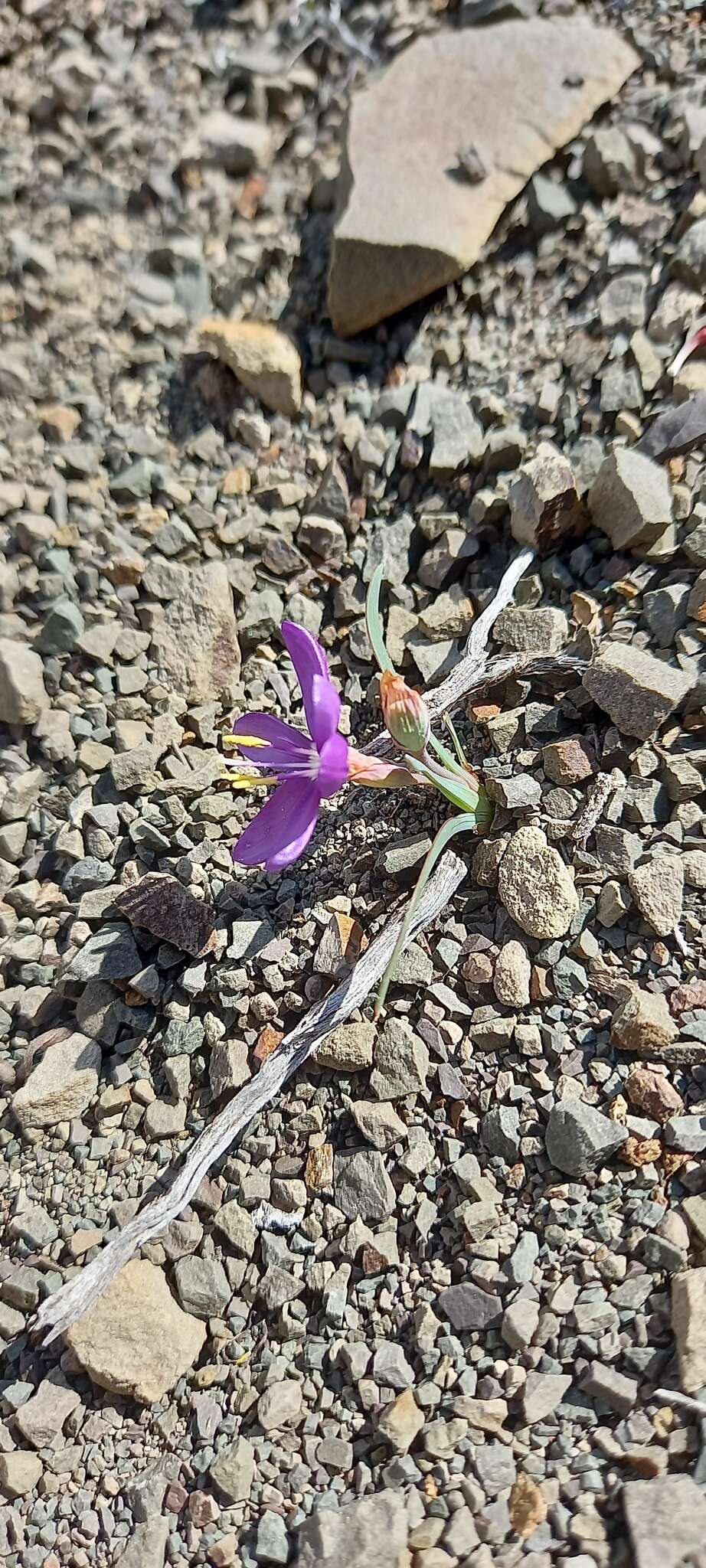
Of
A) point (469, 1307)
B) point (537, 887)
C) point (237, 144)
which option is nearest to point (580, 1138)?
point (469, 1307)

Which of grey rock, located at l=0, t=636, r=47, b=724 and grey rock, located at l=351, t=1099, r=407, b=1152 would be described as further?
grey rock, located at l=0, t=636, r=47, b=724

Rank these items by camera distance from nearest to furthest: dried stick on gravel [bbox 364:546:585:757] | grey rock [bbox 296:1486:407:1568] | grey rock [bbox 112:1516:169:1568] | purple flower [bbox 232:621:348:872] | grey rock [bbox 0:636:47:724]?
grey rock [bbox 296:1486:407:1568], grey rock [bbox 112:1516:169:1568], purple flower [bbox 232:621:348:872], dried stick on gravel [bbox 364:546:585:757], grey rock [bbox 0:636:47:724]

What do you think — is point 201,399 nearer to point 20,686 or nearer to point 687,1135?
point 20,686

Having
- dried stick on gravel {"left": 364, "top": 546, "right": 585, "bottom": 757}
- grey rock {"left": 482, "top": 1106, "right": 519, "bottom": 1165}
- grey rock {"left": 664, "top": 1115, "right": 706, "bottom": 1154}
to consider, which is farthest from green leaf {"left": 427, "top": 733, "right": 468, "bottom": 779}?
grey rock {"left": 664, "top": 1115, "right": 706, "bottom": 1154}

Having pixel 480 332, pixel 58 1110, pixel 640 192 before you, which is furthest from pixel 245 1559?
pixel 640 192

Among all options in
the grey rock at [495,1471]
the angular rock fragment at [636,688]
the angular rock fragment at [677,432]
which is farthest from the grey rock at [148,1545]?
the angular rock fragment at [677,432]

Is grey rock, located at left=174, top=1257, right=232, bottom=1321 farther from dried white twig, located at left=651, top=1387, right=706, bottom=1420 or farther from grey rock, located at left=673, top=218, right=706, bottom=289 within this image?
grey rock, located at left=673, top=218, right=706, bottom=289
